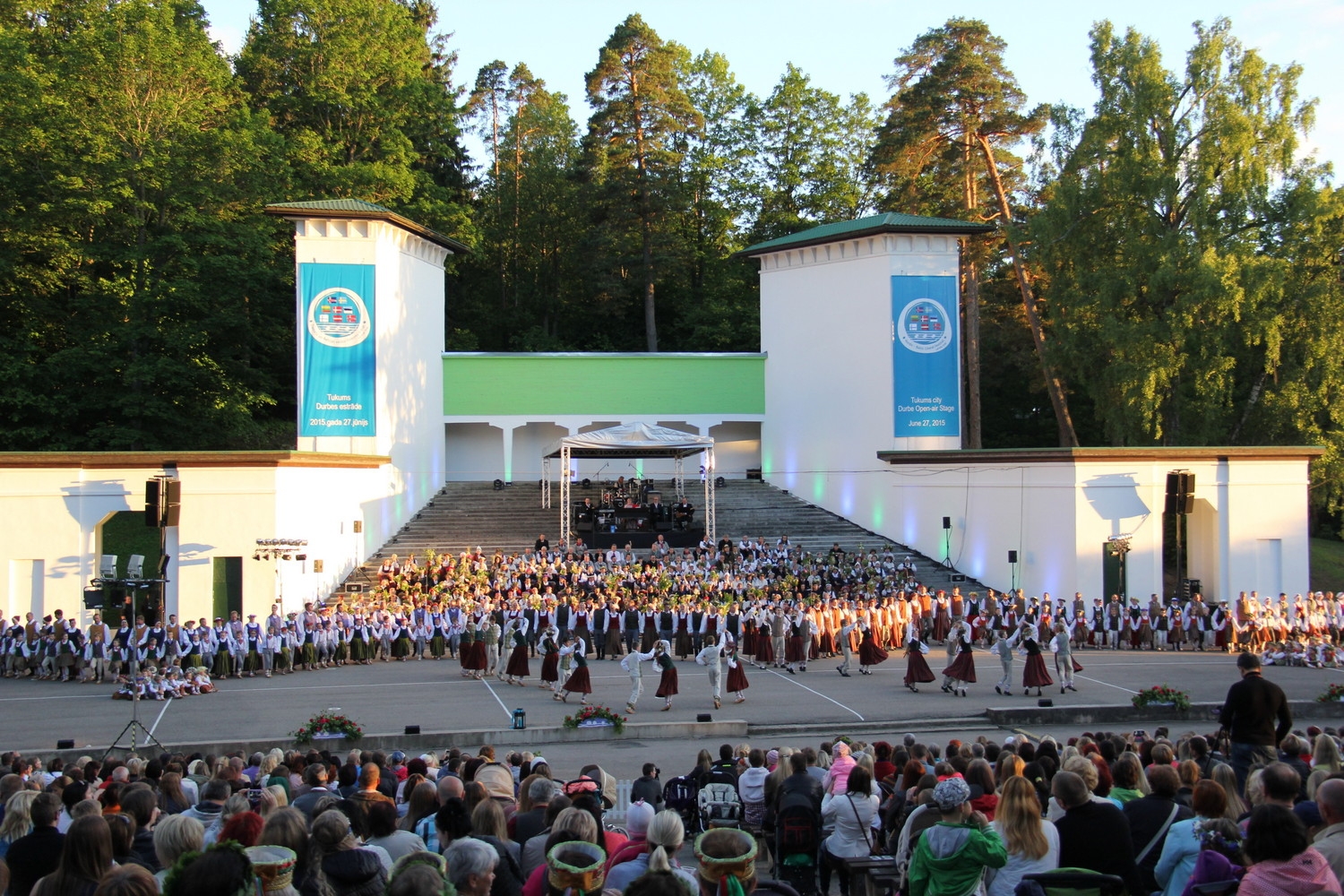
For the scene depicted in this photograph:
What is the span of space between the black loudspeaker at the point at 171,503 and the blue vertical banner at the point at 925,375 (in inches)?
769

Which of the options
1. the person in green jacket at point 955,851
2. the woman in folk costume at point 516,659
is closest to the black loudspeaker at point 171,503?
the woman in folk costume at point 516,659

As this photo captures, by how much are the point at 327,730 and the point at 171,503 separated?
29.1ft

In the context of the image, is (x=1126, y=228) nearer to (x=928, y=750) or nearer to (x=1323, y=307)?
(x=1323, y=307)

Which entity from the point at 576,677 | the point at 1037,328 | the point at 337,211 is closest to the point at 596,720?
the point at 576,677

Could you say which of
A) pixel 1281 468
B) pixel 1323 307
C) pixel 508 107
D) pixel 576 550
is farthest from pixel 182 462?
pixel 508 107

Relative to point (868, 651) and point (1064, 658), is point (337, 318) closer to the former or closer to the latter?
point (868, 651)

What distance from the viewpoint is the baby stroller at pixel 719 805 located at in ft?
30.1

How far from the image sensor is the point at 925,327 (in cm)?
3281

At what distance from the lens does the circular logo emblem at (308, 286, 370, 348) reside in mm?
30672

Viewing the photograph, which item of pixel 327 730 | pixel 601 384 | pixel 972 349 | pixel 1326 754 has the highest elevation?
pixel 972 349

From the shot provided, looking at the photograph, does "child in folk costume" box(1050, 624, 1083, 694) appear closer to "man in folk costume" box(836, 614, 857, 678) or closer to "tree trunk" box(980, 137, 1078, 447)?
"man in folk costume" box(836, 614, 857, 678)

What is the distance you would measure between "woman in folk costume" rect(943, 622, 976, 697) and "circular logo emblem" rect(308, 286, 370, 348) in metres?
19.0

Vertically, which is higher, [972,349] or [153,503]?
[972,349]

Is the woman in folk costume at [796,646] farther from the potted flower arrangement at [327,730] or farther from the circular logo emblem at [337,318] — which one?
the circular logo emblem at [337,318]
